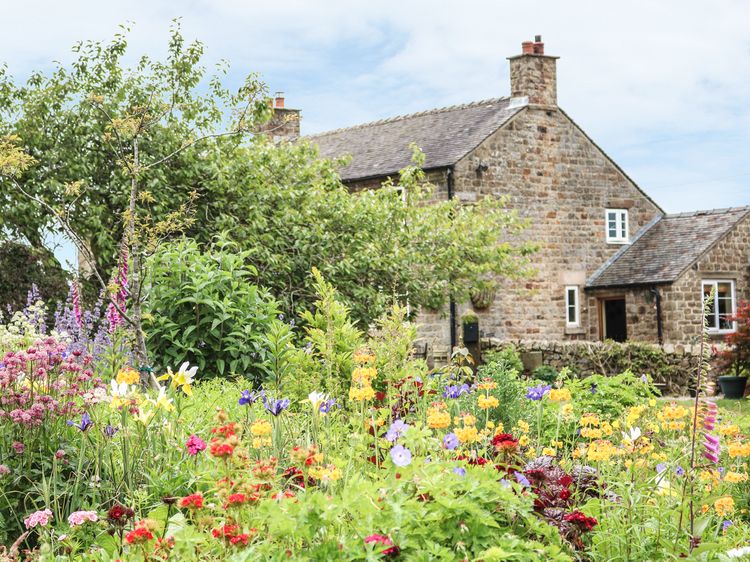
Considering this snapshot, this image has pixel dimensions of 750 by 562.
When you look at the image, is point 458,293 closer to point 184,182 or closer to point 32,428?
point 184,182

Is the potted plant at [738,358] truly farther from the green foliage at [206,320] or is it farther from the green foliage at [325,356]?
the green foliage at [325,356]

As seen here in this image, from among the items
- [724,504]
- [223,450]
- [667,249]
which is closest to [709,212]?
[667,249]

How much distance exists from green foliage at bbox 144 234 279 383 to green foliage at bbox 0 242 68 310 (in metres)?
6.84

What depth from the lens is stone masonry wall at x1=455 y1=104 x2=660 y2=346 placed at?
23781 millimetres

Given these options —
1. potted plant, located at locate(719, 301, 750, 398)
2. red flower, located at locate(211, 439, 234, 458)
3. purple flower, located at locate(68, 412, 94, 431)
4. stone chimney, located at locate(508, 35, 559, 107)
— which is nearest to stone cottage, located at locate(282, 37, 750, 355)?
stone chimney, located at locate(508, 35, 559, 107)

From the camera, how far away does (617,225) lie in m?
26.6

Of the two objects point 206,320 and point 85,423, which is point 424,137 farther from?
point 85,423

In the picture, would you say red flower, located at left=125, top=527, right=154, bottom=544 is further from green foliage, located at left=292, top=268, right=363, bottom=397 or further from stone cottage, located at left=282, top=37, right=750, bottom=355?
stone cottage, located at left=282, top=37, right=750, bottom=355

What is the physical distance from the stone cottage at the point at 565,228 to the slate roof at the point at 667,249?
37 millimetres

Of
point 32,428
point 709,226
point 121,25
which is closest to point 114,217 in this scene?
point 121,25

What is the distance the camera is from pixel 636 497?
4.29m

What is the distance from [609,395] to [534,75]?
1779 cm

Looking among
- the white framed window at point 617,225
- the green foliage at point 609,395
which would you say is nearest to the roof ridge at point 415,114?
the white framed window at point 617,225

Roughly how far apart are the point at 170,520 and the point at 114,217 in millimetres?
11959
